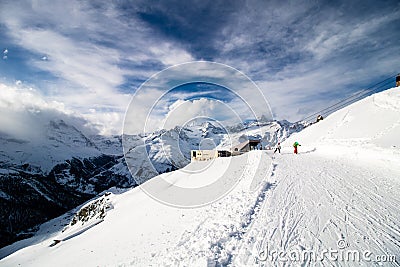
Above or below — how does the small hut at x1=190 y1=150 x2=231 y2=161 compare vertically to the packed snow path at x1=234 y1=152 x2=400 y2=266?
above

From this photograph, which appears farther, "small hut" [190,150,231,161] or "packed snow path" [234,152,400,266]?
"small hut" [190,150,231,161]

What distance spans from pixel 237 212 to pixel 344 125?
33558mm

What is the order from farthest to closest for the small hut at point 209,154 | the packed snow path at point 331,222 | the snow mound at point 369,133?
the small hut at point 209,154 → the snow mound at point 369,133 → the packed snow path at point 331,222

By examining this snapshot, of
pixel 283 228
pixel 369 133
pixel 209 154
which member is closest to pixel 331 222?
pixel 283 228

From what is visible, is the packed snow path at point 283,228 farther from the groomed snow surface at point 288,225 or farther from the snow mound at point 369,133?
the snow mound at point 369,133

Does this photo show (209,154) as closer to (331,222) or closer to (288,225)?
(288,225)

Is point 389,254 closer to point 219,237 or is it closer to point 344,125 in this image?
point 219,237

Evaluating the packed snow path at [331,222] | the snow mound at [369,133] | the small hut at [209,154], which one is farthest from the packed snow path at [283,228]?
the small hut at [209,154]

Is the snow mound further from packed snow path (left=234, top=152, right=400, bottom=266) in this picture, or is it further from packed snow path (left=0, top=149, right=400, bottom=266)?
packed snow path (left=234, top=152, right=400, bottom=266)

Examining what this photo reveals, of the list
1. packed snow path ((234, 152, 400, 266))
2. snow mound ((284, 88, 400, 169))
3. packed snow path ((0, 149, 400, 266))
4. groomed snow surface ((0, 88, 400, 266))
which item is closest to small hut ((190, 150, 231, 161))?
snow mound ((284, 88, 400, 169))

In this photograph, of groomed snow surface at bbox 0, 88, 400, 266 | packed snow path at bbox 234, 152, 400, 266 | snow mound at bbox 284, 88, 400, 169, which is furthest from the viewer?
snow mound at bbox 284, 88, 400, 169

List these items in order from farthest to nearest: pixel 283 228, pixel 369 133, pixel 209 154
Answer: pixel 209 154
pixel 369 133
pixel 283 228

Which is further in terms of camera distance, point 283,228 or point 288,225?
point 288,225

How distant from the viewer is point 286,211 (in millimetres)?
10578
